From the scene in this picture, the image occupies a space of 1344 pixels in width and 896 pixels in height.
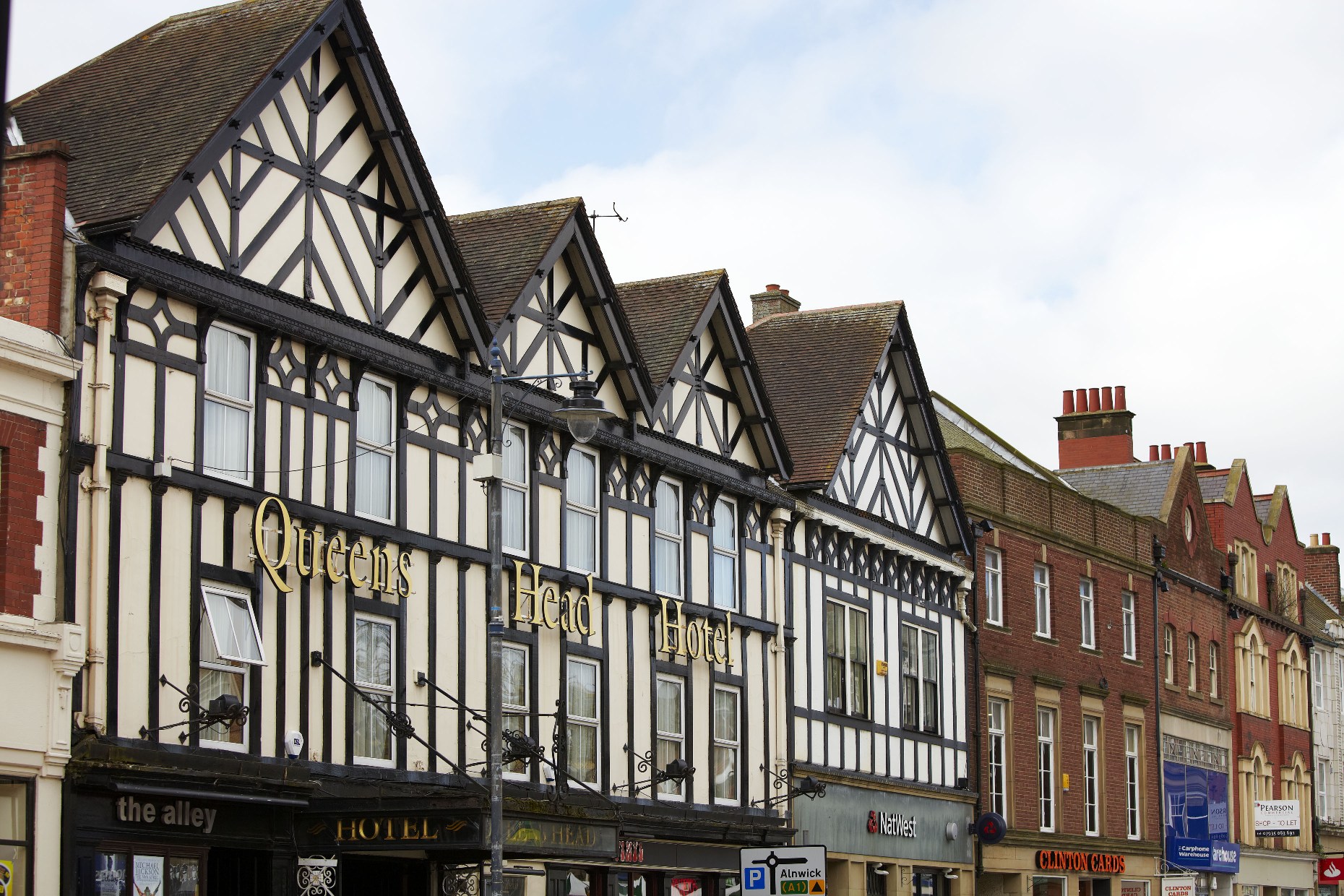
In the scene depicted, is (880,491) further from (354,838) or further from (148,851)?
(148,851)

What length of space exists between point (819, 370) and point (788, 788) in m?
7.68

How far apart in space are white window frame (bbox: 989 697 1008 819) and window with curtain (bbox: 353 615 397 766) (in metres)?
17.8

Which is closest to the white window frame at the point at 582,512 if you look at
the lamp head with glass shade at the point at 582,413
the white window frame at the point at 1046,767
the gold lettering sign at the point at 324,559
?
the gold lettering sign at the point at 324,559

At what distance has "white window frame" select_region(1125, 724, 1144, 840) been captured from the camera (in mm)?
42625

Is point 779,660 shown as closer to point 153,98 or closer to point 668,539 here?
point 668,539

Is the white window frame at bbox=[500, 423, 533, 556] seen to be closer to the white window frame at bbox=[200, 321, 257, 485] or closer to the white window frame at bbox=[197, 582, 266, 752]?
the white window frame at bbox=[200, 321, 257, 485]

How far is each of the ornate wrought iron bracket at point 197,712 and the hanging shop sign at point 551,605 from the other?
543 cm

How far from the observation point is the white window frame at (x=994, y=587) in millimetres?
37344

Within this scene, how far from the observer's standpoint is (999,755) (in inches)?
1465

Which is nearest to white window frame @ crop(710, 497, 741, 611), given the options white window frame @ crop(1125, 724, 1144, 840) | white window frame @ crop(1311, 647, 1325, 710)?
white window frame @ crop(1125, 724, 1144, 840)

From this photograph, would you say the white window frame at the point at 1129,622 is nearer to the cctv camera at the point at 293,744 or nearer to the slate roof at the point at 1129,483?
the slate roof at the point at 1129,483

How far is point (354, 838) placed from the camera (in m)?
19.9

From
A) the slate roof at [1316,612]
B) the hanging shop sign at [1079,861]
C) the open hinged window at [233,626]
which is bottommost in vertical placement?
the hanging shop sign at [1079,861]

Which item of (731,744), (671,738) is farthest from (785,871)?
(731,744)
